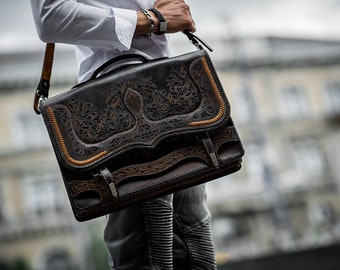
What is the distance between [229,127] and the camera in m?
1.07

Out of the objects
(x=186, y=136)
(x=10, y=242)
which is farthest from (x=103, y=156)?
(x=10, y=242)

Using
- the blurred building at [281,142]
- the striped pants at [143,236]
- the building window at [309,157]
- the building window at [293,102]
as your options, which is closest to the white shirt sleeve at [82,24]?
the striped pants at [143,236]

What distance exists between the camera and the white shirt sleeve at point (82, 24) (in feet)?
3.50

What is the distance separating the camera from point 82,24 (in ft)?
3.53

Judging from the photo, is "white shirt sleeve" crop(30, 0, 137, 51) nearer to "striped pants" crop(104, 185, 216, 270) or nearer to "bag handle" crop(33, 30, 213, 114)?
"bag handle" crop(33, 30, 213, 114)

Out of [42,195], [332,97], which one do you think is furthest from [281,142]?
[42,195]

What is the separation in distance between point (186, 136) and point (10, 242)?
1906 cm

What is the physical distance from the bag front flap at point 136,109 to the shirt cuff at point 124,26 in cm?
5

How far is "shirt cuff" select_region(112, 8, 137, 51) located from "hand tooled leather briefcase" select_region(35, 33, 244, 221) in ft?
0.16

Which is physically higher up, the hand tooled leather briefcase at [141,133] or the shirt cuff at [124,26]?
the shirt cuff at [124,26]

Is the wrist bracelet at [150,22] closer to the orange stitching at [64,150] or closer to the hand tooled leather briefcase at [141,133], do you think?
the hand tooled leather briefcase at [141,133]

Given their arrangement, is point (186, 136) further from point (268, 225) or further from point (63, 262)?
point (268, 225)

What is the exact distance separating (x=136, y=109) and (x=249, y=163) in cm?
2129

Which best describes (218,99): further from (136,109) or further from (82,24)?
(82,24)
